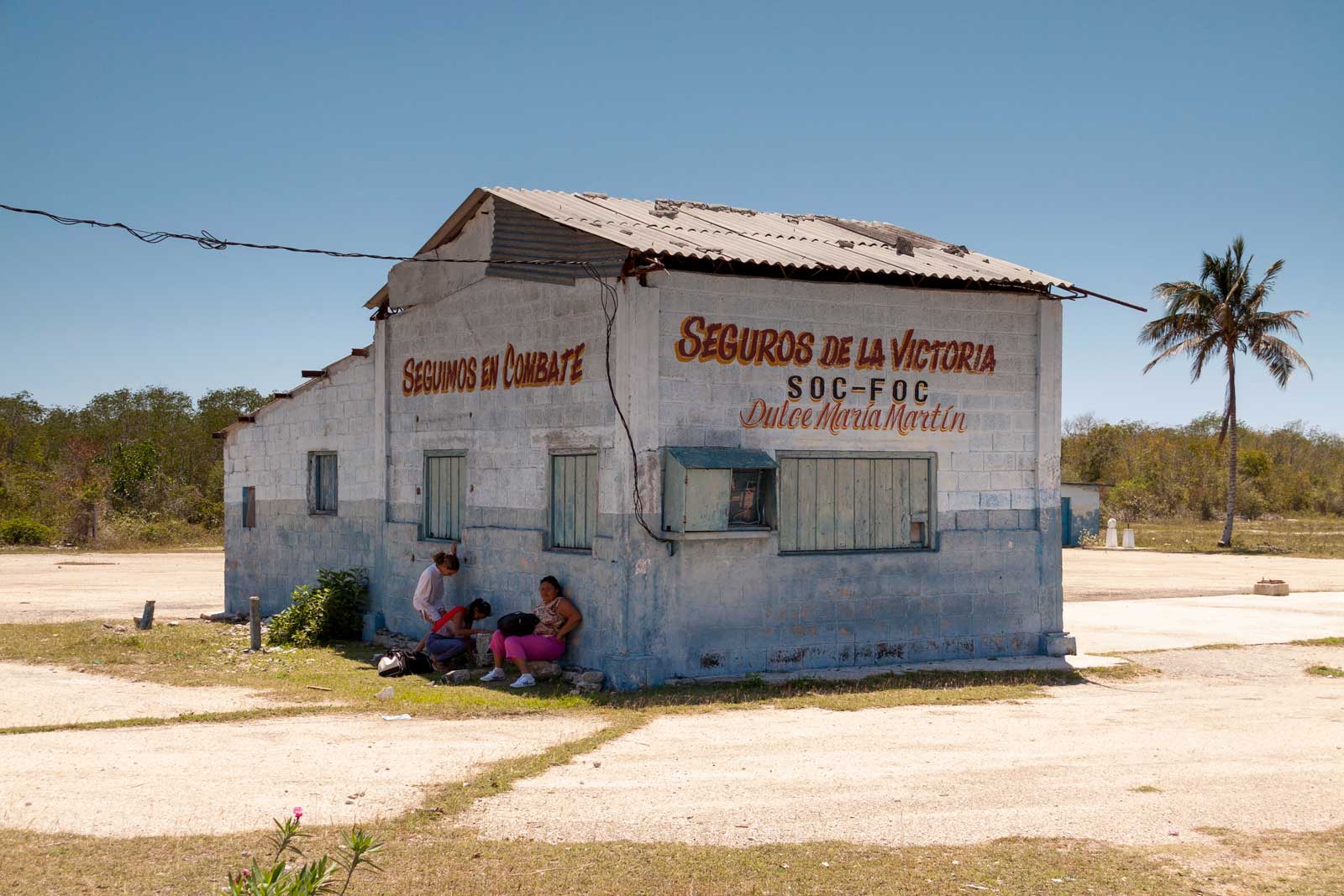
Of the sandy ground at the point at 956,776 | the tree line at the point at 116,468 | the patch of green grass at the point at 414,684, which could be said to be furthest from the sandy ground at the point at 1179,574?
the tree line at the point at 116,468

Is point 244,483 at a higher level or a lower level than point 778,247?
lower

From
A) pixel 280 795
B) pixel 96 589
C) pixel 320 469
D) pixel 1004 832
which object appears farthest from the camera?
pixel 96 589

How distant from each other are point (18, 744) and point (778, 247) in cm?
891

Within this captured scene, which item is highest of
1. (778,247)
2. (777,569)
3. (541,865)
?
(778,247)

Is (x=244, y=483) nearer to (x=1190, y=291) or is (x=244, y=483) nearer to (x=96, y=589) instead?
(x=96, y=589)

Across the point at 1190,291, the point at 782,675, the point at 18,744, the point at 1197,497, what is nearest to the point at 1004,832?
the point at 782,675

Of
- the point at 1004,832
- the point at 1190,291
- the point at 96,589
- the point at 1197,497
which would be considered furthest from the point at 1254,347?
the point at 1004,832

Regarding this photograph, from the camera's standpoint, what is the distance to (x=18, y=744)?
31.4ft

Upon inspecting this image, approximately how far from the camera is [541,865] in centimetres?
659

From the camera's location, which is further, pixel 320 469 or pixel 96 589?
pixel 96 589

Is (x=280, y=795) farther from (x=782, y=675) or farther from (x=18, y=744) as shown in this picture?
(x=782, y=675)

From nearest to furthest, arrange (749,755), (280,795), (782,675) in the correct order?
(280,795)
(749,755)
(782,675)

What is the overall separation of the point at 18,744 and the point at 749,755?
5618mm

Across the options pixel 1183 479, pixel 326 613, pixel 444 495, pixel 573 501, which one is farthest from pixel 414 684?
pixel 1183 479
